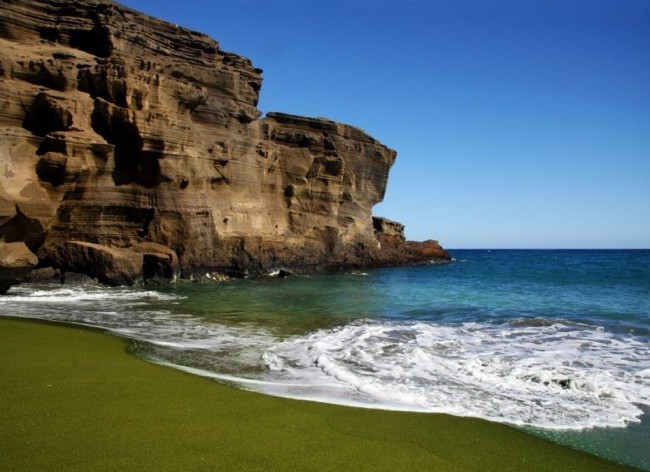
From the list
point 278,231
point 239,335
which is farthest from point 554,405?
point 278,231

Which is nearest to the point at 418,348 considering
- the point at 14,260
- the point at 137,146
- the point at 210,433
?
the point at 210,433

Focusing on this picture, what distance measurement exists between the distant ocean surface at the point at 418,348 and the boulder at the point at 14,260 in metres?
0.97

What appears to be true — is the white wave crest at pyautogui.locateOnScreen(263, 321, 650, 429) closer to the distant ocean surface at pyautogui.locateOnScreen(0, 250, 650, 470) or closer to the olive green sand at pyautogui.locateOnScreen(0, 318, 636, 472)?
the distant ocean surface at pyautogui.locateOnScreen(0, 250, 650, 470)

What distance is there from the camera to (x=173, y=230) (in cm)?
2955

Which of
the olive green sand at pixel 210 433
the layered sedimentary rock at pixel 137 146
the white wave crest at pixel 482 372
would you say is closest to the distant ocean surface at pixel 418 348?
the white wave crest at pixel 482 372

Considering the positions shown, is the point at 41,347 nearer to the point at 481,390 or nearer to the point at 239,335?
the point at 239,335

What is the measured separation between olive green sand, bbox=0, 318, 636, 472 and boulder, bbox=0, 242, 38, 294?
39.5ft

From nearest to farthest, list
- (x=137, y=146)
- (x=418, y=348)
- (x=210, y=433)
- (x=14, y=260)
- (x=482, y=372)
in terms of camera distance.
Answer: (x=210, y=433), (x=482, y=372), (x=418, y=348), (x=14, y=260), (x=137, y=146)

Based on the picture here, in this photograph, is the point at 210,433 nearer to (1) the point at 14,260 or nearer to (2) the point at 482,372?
(2) the point at 482,372

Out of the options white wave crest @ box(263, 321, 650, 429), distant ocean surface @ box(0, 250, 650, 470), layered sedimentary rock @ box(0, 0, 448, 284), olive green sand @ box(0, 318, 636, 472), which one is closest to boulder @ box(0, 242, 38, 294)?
distant ocean surface @ box(0, 250, 650, 470)

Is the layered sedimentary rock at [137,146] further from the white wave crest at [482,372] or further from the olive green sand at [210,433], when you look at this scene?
the olive green sand at [210,433]

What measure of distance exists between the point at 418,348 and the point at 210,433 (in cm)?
712

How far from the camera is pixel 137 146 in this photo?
28.4m

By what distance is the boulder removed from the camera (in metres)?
17.5
